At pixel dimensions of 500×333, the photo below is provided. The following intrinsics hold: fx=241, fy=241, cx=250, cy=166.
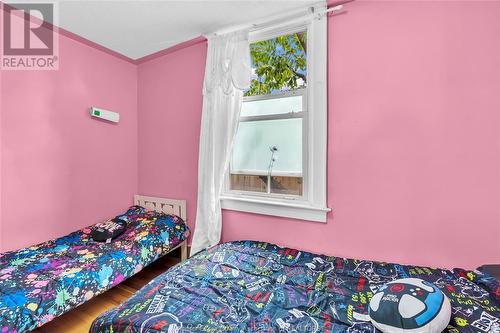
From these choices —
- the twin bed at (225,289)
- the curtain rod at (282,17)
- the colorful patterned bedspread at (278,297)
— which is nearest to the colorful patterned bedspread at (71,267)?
the twin bed at (225,289)

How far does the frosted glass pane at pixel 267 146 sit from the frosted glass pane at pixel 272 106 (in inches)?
3.4

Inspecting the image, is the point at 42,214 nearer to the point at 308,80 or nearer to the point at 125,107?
the point at 125,107

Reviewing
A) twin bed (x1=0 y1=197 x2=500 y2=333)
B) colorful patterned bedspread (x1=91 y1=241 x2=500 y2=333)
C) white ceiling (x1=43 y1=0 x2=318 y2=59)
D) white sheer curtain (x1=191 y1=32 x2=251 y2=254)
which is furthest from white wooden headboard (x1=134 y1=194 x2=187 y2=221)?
white ceiling (x1=43 y1=0 x2=318 y2=59)

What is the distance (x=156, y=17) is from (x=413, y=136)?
2.26m

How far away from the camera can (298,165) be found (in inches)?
83.1

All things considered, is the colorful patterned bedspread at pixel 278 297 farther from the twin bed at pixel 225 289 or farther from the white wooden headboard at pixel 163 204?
the white wooden headboard at pixel 163 204

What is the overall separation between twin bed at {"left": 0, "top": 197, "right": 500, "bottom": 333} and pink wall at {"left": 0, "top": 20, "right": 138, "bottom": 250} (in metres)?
0.33

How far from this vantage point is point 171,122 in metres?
2.74

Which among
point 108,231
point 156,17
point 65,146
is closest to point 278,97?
point 156,17

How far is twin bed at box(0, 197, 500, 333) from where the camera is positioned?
1.14 meters

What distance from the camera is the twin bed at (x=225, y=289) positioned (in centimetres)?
114

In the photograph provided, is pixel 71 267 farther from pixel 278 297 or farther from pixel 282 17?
pixel 282 17

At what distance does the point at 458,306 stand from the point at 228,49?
238 cm

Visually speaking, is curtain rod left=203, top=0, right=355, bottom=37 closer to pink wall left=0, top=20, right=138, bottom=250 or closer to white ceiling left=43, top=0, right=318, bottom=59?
white ceiling left=43, top=0, right=318, bottom=59
